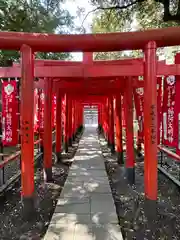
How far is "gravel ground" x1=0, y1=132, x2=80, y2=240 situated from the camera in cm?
401

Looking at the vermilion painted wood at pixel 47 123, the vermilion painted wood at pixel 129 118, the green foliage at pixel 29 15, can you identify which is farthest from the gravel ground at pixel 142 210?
the green foliage at pixel 29 15

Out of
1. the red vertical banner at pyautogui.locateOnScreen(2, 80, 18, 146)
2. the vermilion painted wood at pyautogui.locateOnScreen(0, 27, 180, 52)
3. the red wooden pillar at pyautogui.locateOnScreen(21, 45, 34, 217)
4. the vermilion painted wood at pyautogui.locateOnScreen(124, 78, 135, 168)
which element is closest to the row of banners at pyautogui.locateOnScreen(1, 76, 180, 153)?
the red vertical banner at pyautogui.locateOnScreen(2, 80, 18, 146)

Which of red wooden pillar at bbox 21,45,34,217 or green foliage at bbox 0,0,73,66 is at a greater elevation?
green foliage at bbox 0,0,73,66

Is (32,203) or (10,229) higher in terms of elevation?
(32,203)

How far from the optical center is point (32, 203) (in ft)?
14.5

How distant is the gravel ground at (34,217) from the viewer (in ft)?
13.2

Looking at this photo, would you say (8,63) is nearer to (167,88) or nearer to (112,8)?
(112,8)

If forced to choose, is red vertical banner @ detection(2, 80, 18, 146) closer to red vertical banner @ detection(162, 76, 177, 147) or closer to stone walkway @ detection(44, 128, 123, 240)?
stone walkway @ detection(44, 128, 123, 240)

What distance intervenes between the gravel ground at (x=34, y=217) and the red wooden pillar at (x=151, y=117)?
1701 millimetres

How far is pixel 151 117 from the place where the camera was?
425 cm

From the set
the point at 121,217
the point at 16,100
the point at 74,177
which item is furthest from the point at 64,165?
the point at 121,217

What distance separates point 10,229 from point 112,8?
7606 mm

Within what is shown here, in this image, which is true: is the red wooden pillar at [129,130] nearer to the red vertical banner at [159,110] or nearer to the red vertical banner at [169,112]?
the red vertical banner at [159,110]

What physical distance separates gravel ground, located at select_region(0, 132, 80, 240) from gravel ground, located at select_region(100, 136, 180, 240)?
1.20 m
